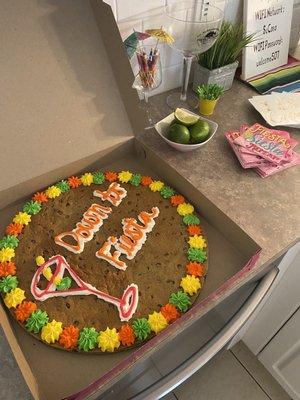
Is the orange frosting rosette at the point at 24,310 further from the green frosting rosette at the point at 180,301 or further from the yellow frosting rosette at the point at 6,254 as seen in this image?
the green frosting rosette at the point at 180,301

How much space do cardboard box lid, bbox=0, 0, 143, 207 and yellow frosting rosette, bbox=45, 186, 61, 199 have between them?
0.05 metres

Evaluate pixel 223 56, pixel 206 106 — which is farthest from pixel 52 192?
pixel 223 56

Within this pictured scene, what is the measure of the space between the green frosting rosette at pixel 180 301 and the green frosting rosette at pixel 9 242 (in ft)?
1.04

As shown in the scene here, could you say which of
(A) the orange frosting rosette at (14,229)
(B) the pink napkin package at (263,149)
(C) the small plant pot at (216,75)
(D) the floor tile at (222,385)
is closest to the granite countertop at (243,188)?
(B) the pink napkin package at (263,149)

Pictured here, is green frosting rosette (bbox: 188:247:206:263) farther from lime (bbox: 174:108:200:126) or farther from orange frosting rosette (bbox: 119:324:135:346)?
lime (bbox: 174:108:200:126)

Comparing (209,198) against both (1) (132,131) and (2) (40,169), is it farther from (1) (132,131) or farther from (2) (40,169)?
(2) (40,169)

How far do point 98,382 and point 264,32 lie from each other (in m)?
1.00

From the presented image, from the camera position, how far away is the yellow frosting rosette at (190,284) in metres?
0.59

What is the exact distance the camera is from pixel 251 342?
121 centimetres

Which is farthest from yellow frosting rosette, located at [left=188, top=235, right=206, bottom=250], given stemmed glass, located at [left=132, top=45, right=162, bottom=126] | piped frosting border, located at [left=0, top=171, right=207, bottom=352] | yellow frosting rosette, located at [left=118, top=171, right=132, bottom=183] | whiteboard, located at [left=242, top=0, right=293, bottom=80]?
whiteboard, located at [left=242, top=0, right=293, bottom=80]

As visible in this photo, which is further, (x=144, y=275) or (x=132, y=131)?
(x=132, y=131)

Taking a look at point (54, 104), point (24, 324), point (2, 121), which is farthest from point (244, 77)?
point (24, 324)

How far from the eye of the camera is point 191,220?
692 millimetres

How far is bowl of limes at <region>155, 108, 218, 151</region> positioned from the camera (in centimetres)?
76
